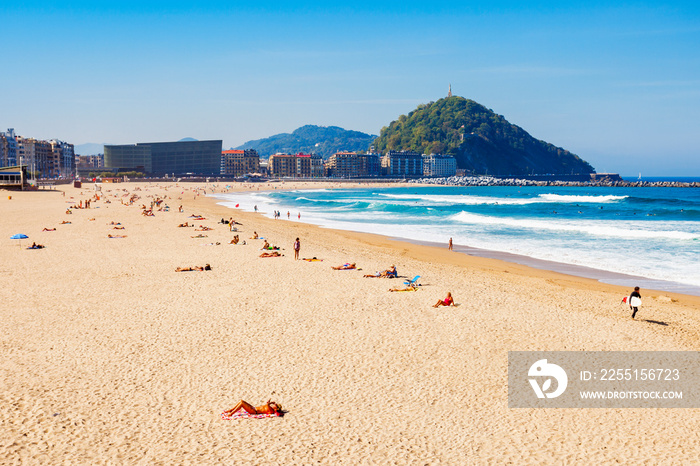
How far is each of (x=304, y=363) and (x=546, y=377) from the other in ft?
13.7

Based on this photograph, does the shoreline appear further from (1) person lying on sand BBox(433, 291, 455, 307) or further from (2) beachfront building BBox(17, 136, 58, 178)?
(2) beachfront building BBox(17, 136, 58, 178)

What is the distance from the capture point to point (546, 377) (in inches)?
338

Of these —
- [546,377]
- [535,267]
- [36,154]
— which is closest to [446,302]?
[546,377]

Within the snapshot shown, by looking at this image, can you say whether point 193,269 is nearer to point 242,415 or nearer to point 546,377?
point 242,415

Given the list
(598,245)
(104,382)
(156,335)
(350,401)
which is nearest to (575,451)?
(350,401)

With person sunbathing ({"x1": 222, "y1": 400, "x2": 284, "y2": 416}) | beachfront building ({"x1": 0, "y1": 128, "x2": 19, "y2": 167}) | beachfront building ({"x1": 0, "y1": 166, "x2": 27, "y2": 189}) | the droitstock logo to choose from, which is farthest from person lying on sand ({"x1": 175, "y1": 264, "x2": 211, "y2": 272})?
beachfront building ({"x1": 0, "y1": 128, "x2": 19, "y2": 167})

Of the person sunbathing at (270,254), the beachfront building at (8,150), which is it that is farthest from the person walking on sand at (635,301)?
the beachfront building at (8,150)

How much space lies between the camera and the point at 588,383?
→ 27.6 ft

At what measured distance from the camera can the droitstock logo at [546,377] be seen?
807 centimetres

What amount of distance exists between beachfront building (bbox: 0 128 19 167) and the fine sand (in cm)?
12575

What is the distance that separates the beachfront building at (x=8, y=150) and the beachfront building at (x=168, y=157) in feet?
118

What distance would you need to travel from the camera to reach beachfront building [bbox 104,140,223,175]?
172 meters

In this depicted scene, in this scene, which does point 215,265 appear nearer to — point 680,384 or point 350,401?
point 350,401

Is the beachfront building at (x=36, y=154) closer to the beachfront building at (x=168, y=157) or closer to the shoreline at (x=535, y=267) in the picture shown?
the beachfront building at (x=168, y=157)
